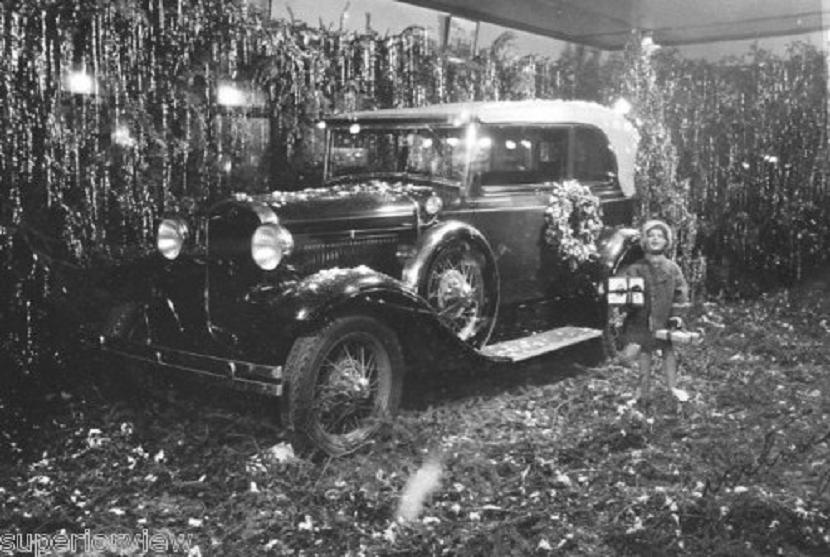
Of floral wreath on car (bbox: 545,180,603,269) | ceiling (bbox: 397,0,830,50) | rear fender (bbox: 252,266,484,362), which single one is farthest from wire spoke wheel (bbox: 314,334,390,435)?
ceiling (bbox: 397,0,830,50)

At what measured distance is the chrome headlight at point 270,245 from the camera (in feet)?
13.1

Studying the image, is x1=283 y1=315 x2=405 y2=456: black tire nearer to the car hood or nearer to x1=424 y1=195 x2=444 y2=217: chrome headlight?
the car hood

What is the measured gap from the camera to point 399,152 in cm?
523

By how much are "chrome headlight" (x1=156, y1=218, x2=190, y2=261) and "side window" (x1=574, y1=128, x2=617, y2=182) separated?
3.06 meters

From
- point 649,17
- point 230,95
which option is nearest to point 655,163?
point 649,17

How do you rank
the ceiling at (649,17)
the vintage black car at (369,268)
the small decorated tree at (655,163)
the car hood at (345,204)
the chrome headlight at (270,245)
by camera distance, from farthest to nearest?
the ceiling at (649,17), the small decorated tree at (655,163), the car hood at (345,204), the chrome headlight at (270,245), the vintage black car at (369,268)

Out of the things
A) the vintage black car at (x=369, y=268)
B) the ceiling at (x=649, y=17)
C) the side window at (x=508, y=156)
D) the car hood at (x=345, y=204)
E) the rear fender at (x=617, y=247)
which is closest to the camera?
the vintage black car at (x=369, y=268)

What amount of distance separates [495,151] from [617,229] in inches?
59.5

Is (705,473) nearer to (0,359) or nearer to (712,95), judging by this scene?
(0,359)

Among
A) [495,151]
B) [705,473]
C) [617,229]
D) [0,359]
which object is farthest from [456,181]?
[0,359]

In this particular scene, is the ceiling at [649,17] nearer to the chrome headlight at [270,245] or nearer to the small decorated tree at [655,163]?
the small decorated tree at [655,163]

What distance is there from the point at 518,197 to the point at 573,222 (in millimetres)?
599

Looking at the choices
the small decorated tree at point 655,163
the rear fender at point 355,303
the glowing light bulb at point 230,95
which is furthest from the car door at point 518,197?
the small decorated tree at point 655,163

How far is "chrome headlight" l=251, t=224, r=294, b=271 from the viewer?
157 inches
